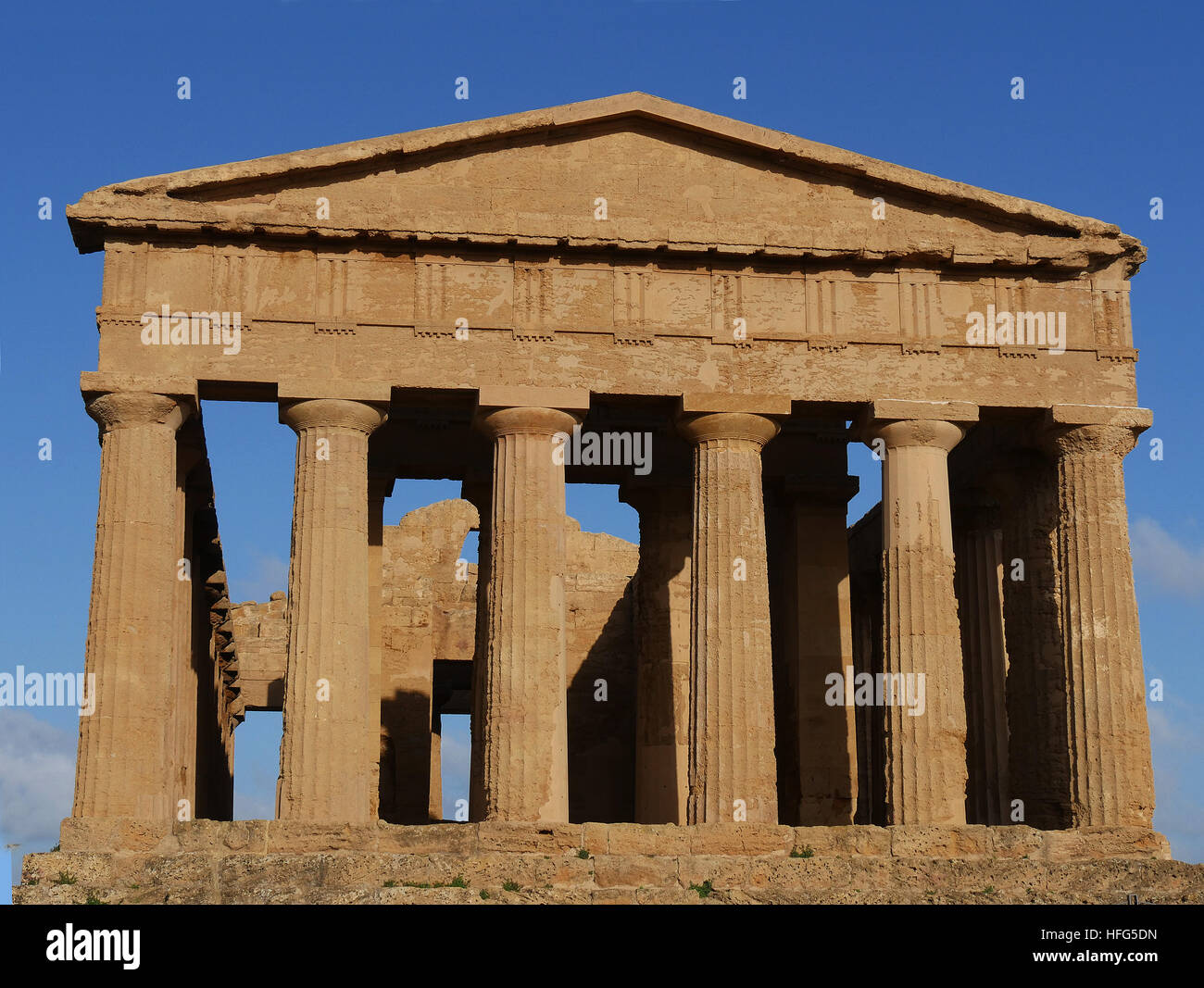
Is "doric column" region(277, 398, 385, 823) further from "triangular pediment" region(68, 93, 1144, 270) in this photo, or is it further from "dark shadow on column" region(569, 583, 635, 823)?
"dark shadow on column" region(569, 583, 635, 823)

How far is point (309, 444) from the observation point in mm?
31281

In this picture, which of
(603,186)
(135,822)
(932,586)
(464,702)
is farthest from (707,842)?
(464,702)

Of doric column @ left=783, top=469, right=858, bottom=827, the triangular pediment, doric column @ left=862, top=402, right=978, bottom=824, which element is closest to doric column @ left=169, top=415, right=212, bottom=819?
the triangular pediment

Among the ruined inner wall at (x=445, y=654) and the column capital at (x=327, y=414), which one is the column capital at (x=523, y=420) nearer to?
the column capital at (x=327, y=414)

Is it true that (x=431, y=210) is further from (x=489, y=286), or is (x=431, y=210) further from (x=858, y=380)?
(x=858, y=380)

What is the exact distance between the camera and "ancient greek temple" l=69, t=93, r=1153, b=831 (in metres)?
30.4

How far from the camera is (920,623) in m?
31.4

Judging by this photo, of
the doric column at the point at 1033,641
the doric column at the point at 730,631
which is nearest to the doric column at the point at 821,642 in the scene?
the doric column at the point at 1033,641

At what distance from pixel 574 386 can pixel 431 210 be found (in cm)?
362

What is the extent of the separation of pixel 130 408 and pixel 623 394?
300 inches

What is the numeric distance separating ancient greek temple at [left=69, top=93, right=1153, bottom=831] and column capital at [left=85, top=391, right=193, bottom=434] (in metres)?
0.04

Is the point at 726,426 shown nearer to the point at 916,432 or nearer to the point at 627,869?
the point at 916,432

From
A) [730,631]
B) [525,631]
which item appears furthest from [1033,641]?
[525,631]

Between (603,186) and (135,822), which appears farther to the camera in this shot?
(603,186)
